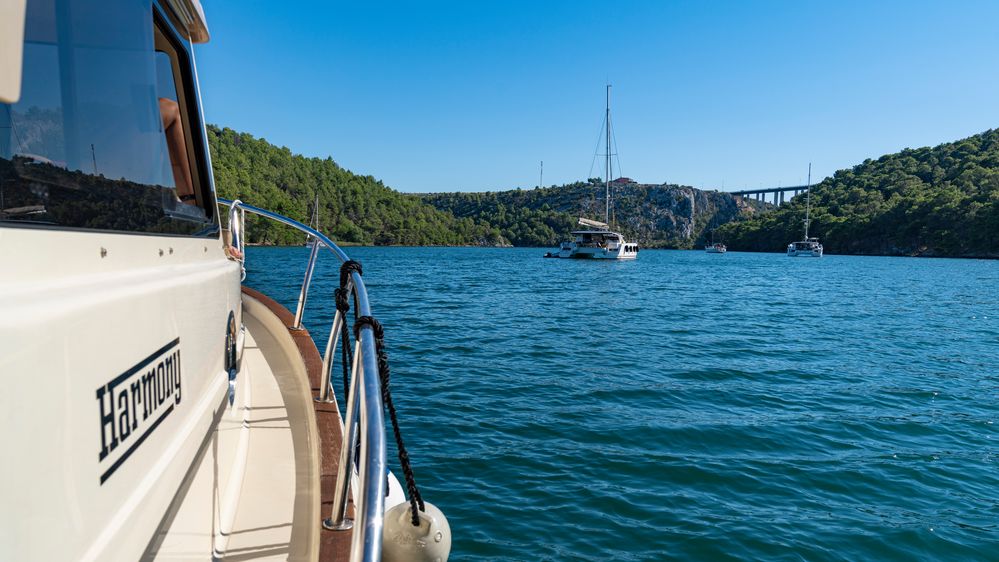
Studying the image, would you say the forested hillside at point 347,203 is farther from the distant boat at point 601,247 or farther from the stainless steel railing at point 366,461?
the stainless steel railing at point 366,461

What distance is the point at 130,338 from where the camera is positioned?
4.10 ft

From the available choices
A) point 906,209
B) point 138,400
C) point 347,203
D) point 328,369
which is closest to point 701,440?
point 328,369

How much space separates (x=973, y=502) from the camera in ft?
19.8

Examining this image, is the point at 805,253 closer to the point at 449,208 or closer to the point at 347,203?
the point at 347,203

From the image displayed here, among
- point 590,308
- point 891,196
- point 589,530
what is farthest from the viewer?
point 891,196

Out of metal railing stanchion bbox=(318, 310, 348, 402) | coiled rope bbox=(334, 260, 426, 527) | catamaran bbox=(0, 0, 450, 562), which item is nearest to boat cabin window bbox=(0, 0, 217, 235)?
catamaran bbox=(0, 0, 450, 562)

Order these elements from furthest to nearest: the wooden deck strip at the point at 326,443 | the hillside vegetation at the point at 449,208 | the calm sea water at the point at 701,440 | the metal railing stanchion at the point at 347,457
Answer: the hillside vegetation at the point at 449,208
the calm sea water at the point at 701,440
the wooden deck strip at the point at 326,443
the metal railing stanchion at the point at 347,457

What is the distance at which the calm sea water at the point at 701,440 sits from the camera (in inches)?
207

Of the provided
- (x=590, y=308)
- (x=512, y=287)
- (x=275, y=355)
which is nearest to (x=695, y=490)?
(x=275, y=355)

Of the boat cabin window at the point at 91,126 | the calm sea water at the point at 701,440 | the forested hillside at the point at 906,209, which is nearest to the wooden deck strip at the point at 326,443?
the boat cabin window at the point at 91,126

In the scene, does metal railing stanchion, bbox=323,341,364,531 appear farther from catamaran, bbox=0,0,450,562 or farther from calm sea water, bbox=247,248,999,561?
calm sea water, bbox=247,248,999,561

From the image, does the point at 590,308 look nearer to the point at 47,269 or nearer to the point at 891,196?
the point at 47,269

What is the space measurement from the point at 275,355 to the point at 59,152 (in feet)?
12.3

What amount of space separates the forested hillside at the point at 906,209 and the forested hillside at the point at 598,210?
36.6 metres
